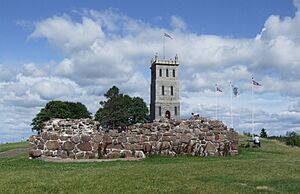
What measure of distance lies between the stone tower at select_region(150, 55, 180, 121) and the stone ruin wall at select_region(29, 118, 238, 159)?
260 feet

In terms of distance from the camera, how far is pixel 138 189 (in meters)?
11.3

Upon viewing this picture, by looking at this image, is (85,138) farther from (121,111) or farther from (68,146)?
(121,111)

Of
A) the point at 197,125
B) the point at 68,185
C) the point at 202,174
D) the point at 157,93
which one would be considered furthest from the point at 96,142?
the point at 157,93

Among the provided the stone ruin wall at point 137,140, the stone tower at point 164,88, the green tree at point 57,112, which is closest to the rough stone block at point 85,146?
the stone ruin wall at point 137,140

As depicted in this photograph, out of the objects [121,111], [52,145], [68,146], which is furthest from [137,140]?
[121,111]

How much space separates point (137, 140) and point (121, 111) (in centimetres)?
6122

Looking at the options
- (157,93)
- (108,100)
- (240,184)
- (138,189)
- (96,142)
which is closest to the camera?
(138,189)

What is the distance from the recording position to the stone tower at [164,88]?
106m

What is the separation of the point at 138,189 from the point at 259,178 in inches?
156

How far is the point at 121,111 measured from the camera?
83000 millimetres

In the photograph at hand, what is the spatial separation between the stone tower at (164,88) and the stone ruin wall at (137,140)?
79.4 m

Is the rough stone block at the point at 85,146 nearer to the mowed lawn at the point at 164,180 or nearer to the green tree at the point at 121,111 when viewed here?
the mowed lawn at the point at 164,180

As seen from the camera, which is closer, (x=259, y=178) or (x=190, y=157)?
(x=259, y=178)

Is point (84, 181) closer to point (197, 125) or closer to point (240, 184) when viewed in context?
point (240, 184)
